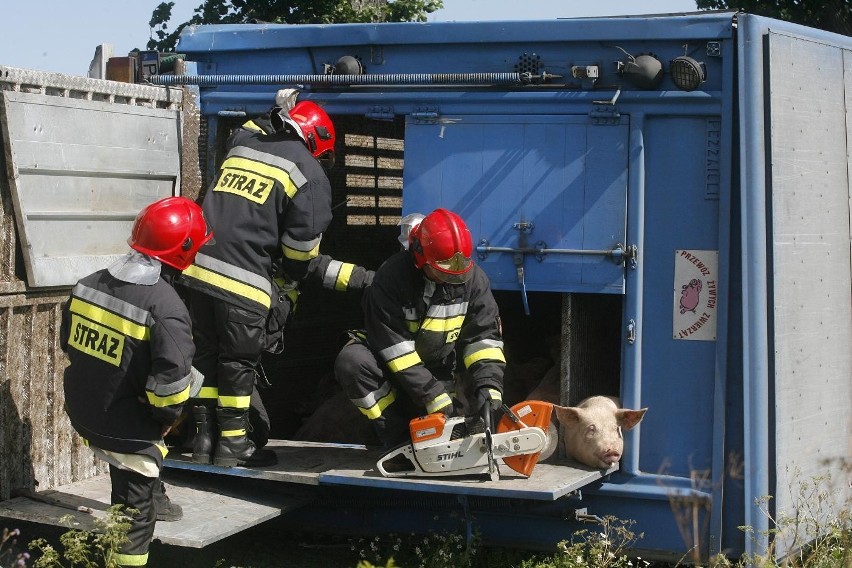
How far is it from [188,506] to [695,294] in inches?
112

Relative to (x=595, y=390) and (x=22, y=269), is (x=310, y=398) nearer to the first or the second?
(x=595, y=390)

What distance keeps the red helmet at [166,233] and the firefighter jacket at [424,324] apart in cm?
113

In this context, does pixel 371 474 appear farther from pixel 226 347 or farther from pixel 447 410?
pixel 226 347

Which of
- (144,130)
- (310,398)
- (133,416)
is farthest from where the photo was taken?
(310,398)

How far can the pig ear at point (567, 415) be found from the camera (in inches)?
241

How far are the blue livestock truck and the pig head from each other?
0.09 metres

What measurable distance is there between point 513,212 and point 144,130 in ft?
7.11

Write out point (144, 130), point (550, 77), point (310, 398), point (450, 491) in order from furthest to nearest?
point (310, 398)
point (144, 130)
point (550, 77)
point (450, 491)

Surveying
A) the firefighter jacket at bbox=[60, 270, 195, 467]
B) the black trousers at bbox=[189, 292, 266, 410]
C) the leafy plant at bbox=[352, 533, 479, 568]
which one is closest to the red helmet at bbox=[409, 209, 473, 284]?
the black trousers at bbox=[189, 292, 266, 410]

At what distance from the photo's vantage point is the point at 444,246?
582 centimetres

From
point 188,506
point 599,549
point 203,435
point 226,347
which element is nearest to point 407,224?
point 226,347

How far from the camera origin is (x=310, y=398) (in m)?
8.34

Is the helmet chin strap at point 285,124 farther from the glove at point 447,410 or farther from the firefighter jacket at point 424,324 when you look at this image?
the glove at point 447,410

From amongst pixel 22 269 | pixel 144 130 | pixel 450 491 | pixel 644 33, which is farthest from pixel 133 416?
pixel 644 33
